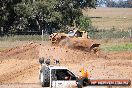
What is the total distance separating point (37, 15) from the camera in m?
64.6

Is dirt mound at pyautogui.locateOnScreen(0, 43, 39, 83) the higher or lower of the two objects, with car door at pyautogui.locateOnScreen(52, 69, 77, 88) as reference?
lower

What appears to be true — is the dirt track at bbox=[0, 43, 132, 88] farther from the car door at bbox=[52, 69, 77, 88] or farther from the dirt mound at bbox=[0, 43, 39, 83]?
the car door at bbox=[52, 69, 77, 88]

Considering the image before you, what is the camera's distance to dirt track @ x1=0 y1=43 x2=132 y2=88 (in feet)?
92.8

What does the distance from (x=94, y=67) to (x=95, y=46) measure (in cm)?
797

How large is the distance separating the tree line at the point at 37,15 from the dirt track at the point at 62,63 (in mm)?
23480

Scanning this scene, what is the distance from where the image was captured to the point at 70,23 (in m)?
68.1

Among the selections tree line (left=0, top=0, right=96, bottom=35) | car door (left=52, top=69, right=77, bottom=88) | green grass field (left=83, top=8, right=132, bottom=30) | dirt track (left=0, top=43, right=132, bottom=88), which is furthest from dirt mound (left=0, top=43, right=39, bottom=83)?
green grass field (left=83, top=8, right=132, bottom=30)

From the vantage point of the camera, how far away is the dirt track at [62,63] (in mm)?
28297

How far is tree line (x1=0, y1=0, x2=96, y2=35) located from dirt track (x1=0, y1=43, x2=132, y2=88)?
2348cm

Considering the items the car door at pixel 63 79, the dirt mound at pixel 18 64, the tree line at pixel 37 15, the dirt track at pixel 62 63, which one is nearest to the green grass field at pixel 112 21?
the tree line at pixel 37 15

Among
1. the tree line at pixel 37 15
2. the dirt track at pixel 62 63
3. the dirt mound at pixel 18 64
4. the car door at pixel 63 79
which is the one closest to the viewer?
the car door at pixel 63 79

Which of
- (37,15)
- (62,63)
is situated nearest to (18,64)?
(62,63)

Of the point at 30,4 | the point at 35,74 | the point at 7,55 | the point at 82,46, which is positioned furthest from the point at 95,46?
the point at 30,4

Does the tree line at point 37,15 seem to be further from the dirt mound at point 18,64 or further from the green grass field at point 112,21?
the dirt mound at point 18,64
